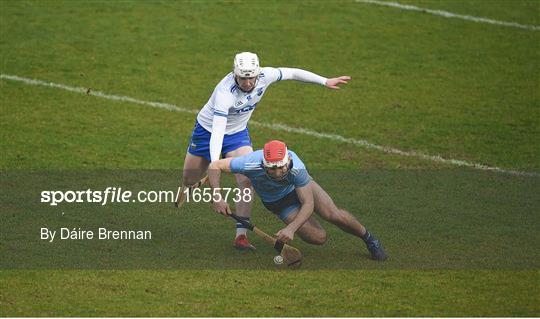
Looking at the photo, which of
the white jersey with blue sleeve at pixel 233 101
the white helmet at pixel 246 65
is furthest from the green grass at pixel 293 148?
the white helmet at pixel 246 65

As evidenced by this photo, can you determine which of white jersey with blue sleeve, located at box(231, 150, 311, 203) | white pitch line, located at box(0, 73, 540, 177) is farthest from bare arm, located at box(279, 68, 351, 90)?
white pitch line, located at box(0, 73, 540, 177)

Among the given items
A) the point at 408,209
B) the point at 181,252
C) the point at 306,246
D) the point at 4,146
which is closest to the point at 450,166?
the point at 408,209

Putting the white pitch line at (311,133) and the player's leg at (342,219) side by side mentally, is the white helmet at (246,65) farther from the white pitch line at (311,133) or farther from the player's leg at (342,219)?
the white pitch line at (311,133)

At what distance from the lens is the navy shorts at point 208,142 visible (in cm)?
1472

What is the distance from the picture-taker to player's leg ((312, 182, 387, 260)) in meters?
13.6

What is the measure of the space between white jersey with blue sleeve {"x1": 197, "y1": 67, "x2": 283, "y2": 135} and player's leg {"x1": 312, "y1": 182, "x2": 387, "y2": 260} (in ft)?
4.77

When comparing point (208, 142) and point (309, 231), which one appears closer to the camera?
point (309, 231)

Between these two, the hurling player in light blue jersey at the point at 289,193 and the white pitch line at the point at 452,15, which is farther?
the white pitch line at the point at 452,15

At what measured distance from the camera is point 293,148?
18.7 m
